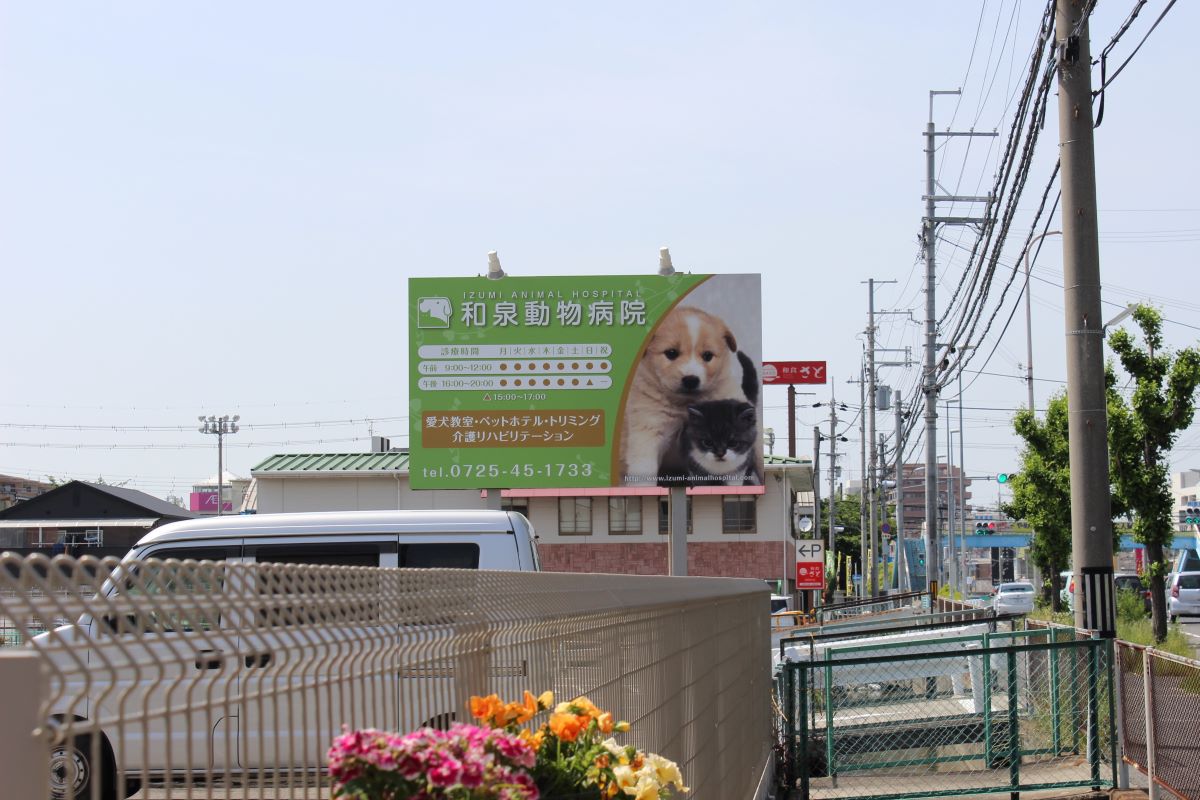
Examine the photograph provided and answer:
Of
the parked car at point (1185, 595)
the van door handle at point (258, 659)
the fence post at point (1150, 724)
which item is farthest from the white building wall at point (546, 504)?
the van door handle at point (258, 659)

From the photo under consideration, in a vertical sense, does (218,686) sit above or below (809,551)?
above

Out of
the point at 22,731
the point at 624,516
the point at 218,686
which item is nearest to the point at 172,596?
the point at 218,686

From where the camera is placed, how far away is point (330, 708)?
2688 mm

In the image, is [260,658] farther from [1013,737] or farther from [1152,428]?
[1152,428]

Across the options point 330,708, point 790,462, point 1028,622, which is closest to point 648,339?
point 1028,622

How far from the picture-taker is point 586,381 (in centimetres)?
2552

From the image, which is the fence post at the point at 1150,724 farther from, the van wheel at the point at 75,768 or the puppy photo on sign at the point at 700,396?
the puppy photo on sign at the point at 700,396

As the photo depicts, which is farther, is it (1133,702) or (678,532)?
(678,532)

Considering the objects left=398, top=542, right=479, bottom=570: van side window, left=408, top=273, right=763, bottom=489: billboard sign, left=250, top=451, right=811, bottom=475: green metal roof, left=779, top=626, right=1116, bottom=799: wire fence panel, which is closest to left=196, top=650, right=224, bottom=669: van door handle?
left=398, top=542, right=479, bottom=570: van side window

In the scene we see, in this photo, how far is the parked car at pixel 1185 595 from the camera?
4466 centimetres

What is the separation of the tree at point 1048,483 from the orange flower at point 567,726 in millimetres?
32165

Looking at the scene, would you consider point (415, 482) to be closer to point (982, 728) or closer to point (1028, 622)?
point (1028, 622)

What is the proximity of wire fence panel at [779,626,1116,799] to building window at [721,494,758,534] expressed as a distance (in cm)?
3295

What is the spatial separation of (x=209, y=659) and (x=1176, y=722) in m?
9.15
